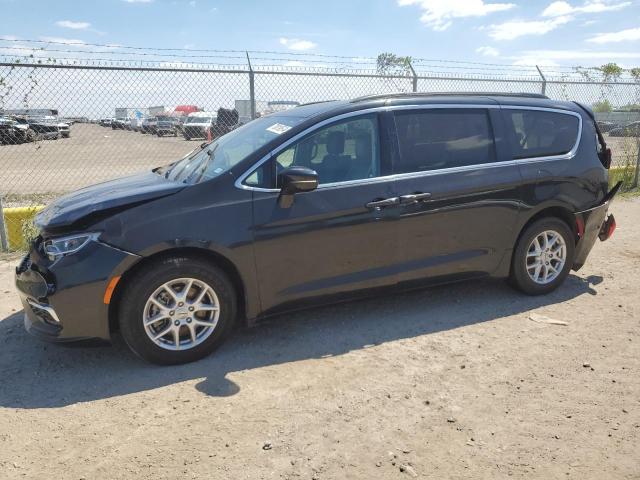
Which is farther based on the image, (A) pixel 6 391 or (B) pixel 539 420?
(A) pixel 6 391

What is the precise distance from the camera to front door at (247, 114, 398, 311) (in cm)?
375

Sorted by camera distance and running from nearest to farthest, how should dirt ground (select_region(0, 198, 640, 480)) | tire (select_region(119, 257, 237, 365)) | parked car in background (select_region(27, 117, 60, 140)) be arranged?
dirt ground (select_region(0, 198, 640, 480)) < tire (select_region(119, 257, 237, 365)) < parked car in background (select_region(27, 117, 60, 140))

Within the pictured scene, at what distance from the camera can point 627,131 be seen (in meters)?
10.9

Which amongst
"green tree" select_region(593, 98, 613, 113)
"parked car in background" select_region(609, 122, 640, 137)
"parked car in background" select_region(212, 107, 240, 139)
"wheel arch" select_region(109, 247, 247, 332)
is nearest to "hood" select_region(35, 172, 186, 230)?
"wheel arch" select_region(109, 247, 247, 332)

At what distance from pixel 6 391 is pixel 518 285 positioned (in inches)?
162

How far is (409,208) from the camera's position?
4117 mm

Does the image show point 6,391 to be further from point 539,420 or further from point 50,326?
point 539,420

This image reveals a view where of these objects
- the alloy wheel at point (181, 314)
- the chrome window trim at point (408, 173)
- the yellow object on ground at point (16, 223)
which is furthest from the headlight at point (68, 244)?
the yellow object on ground at point (16, 223)

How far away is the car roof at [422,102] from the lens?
4137 mm

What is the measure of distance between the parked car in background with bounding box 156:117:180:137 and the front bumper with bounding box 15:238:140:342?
22.5ft

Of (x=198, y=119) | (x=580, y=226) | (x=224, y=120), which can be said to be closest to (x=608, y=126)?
(x=580, y=226)

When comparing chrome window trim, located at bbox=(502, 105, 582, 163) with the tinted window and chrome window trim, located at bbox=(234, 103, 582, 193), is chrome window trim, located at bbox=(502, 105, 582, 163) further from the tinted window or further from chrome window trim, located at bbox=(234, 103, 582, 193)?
the tinted window

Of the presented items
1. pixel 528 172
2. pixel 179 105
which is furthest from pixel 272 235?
pixel 179 105

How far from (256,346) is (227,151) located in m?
1.54
